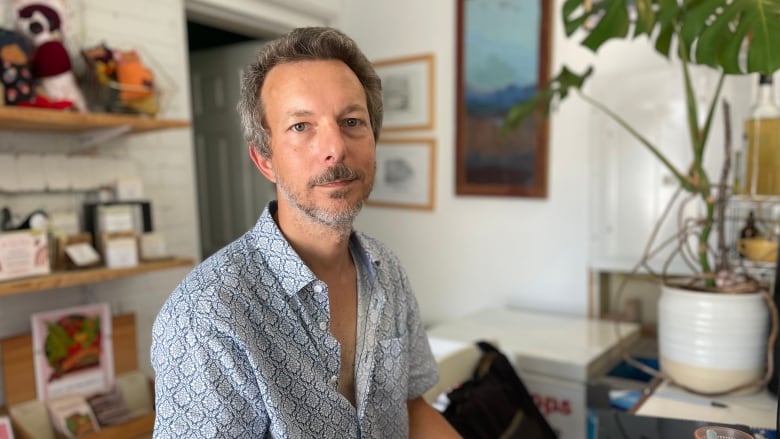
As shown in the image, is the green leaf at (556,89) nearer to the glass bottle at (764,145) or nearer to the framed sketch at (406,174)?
the glass bottle at (764,145)

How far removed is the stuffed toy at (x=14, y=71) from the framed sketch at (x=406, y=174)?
62.2 inches

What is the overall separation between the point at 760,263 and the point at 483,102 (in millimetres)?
1364

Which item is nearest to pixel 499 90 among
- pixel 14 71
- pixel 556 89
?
pixel 556 89

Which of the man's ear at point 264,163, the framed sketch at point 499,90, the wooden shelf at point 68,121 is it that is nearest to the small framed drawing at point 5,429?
the wooden shelf at point 68,121

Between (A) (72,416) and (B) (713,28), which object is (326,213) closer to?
(B) (713,28)

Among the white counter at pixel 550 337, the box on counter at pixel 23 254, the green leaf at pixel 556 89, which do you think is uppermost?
the green leaf at pixel 556 89

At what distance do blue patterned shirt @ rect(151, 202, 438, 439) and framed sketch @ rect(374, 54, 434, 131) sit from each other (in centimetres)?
169

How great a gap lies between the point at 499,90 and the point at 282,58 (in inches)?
65.7

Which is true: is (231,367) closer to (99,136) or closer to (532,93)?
(99,136)

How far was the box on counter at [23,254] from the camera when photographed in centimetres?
145

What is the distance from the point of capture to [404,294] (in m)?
1.26

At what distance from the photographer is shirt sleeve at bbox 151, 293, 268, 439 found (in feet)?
2.67

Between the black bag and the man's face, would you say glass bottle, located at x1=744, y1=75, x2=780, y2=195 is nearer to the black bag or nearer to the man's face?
the black bag

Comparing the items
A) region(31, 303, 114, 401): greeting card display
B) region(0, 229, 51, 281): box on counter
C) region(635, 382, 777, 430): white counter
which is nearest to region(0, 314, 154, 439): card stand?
region(31, 303, 114, 401): greeting card display
